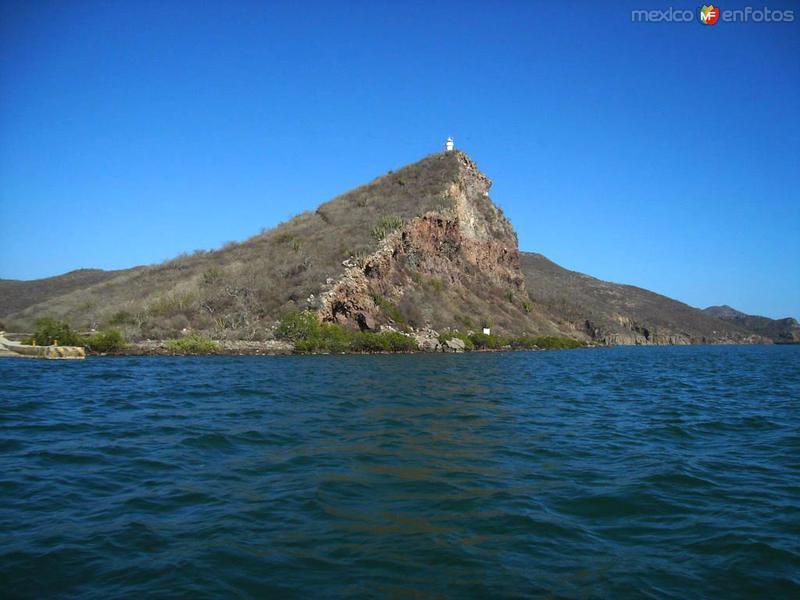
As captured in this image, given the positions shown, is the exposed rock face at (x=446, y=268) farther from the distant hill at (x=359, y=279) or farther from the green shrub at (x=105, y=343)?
the green shrub at (x=105, y=343)

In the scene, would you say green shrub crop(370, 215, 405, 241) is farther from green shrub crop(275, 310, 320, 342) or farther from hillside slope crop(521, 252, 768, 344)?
hillside slope crop(521, 252, 768, 344)

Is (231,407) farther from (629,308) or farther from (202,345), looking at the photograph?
(629,308)

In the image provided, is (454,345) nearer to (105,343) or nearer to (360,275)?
(360,275)

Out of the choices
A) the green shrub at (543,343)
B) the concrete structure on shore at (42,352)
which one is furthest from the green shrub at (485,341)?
the concrete structure on shore at (42,352)

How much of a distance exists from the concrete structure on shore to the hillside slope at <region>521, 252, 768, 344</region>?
223 feet

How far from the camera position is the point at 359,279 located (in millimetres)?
51188

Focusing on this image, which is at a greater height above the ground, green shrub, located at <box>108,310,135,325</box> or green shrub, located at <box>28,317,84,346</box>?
green shrub, located at <box>108,310,135,325</box>

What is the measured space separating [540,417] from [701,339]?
145115mm

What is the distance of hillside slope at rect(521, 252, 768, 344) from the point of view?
316 ft

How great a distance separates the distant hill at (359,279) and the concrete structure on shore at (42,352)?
33.5 ft

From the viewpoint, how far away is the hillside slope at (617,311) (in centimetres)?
9638

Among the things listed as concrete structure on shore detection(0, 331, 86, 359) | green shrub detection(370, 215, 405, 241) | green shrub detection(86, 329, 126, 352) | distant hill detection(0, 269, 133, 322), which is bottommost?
concrete structure on shore detection(0, 331, 86, 359)

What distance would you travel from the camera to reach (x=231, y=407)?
14.6m

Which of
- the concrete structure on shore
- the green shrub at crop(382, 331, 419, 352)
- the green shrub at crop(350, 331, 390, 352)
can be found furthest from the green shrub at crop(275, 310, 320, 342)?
the concrete structure on shore
